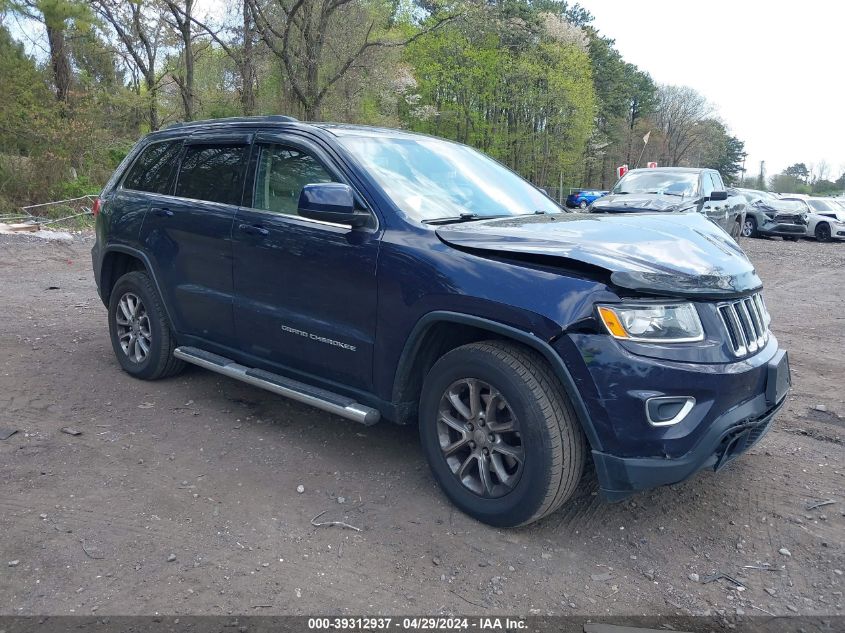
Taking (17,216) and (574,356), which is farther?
(17,216)

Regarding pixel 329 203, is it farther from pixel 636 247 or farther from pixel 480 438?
pixel 636 247

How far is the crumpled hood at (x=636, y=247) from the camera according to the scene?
298 centimetres

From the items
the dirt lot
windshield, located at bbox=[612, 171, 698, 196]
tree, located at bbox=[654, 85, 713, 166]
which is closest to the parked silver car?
windshield, located at bbox=[612, 171, 698, 196]

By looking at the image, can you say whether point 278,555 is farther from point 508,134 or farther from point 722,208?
point 508,134

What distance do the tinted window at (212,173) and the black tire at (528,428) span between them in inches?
83.6

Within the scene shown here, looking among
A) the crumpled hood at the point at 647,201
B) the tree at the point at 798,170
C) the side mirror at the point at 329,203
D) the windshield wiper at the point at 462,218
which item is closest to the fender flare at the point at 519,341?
the windshield wiper at the point at 462,218

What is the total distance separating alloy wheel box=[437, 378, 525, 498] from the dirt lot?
0.25 meters

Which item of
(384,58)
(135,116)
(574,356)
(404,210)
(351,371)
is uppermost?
(384,58)

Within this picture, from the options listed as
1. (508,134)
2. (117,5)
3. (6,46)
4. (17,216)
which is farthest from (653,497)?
(508,134)

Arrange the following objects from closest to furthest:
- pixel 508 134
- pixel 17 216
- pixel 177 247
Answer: pixel 177 247
pixel 17 216
pixel 508 134

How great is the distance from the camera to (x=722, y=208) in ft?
45.1

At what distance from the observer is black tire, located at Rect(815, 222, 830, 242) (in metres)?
22.0

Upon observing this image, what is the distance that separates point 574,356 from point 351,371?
4.52 ft

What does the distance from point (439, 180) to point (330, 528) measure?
2.11 meters
